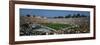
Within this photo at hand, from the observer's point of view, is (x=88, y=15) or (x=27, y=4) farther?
(x=88, y=15)

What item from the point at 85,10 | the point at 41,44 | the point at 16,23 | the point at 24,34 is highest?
the point at 85,10

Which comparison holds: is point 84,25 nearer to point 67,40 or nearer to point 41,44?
point 67,40

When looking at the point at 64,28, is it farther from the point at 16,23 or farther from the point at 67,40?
the point at 16,23

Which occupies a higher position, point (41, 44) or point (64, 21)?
point (64, 21)

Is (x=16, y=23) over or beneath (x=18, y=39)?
over

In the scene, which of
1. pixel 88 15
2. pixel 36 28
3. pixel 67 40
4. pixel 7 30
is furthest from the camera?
pixel 88 15

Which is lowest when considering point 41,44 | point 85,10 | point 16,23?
point 41,44

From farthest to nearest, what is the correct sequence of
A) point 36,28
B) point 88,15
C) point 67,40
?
1. point 88,15
2. point 67,40
3. point 36,28

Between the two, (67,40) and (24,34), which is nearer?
(24,34)

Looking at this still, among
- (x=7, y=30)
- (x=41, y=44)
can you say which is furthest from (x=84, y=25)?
(x=7, y=30)

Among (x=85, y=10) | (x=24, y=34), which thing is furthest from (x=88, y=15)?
(x=24, y=34)
